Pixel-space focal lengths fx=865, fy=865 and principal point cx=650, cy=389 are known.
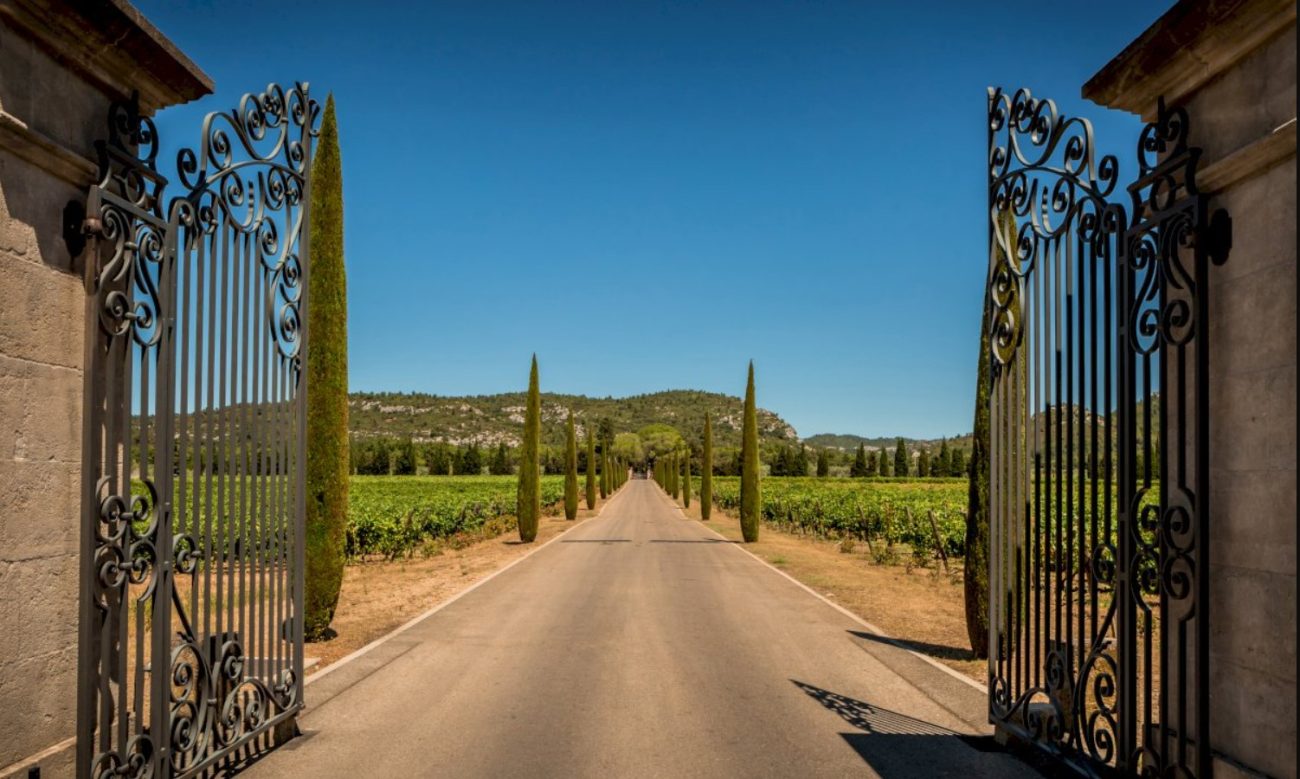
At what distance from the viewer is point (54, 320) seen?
4.17 m

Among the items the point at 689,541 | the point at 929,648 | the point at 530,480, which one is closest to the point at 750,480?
the point at 689,541

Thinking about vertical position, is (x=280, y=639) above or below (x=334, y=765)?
above

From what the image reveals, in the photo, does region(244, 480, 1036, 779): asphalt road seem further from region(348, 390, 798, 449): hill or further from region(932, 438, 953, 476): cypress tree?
region(348, 390, 798, 449): hill

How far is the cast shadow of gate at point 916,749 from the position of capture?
587 centimetres

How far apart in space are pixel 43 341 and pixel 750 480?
1002 inches

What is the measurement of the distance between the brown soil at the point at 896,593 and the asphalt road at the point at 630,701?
787 millimetres

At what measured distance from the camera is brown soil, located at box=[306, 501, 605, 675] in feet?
36.5

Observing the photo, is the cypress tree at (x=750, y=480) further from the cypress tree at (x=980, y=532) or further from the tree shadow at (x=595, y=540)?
the cypress tree at (x=980, y=532)

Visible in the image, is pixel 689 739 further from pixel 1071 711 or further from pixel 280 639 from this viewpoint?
pixel 280 639

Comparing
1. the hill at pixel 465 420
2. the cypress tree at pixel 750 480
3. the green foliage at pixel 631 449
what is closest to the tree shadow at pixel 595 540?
the cypress tree at pixel 750 480

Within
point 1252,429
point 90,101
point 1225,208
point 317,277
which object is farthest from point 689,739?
point 317,277

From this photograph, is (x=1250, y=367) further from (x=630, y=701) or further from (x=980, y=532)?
(x=980, y=532)

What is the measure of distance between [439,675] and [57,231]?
18.8ft

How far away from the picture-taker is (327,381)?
Answer: 1156cm
